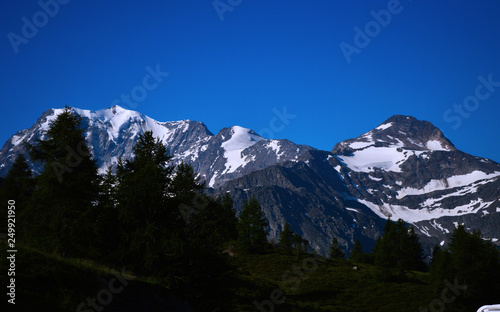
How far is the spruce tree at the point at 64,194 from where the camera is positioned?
21.3 metres

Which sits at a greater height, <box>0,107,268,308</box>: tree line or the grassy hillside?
<box>0,107,268,308</box>: tree line

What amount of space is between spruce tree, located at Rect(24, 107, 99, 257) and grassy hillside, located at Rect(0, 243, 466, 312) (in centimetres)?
545

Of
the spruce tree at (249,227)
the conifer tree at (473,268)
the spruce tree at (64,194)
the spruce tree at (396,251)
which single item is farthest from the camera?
the spruce tree at (249,227)

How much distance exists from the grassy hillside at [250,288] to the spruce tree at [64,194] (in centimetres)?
545

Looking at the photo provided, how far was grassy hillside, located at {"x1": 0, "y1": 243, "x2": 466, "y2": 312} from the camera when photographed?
11.8 meters

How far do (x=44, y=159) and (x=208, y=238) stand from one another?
13.1 metres

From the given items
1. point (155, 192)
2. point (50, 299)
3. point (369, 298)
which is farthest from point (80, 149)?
point (369, 298)

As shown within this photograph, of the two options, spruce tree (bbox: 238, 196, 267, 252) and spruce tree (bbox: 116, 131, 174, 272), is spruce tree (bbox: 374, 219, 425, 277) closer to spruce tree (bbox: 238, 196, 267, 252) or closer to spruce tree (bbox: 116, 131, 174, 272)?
spruce tree (bbox: 238, 196, 267, 252)

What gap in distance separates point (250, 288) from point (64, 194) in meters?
24.5

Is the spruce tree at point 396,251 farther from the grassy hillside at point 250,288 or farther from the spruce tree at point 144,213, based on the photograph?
the spruce tree at point 144,213

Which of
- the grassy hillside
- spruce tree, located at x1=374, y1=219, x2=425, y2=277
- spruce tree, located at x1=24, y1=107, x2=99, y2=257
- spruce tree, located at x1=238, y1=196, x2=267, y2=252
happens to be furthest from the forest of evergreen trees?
spruce tree, located at x1=374, y1=219, x2=425, y2=277

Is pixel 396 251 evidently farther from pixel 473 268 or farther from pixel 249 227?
pixel 249 227

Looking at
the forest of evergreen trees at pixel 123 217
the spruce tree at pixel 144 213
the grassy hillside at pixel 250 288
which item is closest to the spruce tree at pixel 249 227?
the grassy hillside at pixel 250 288

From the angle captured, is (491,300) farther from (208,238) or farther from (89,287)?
(89,287)
